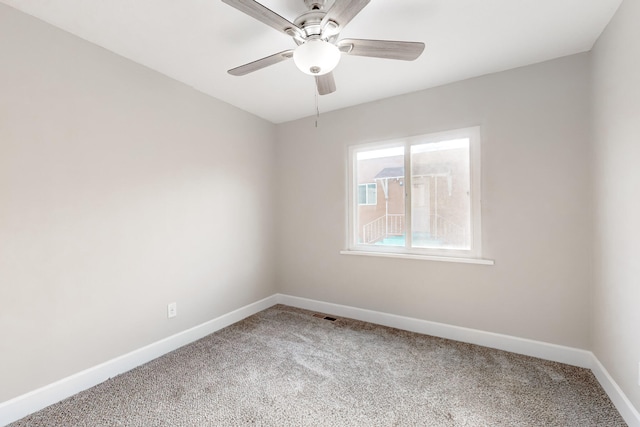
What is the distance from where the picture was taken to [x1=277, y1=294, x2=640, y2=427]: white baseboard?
1637 mm

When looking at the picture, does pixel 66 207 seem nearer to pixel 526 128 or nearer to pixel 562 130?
pixel 526 128

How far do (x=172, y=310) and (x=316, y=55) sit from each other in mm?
2297

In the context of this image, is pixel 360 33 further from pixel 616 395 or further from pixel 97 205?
pixel 616 395

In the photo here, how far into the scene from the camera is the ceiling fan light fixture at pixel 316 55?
4.77 ft

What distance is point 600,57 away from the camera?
1.89 m

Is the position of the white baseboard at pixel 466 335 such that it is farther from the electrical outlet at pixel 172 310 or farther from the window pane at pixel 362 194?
the electrical outlet at pixel 172 310

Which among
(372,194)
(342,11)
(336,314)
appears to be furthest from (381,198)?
(342,11)

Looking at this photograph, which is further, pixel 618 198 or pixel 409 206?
pixel 409 206

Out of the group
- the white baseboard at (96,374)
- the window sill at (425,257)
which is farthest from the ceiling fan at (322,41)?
the white baseboard at (96,374)

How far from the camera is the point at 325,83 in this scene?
1938 mm

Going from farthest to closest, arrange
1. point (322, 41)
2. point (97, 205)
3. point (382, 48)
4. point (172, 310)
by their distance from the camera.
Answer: point (172, 310) → point (97, 205) → point (382, 48) → point (322, 41)

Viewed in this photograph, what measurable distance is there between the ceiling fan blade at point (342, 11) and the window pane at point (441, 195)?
5.40ft

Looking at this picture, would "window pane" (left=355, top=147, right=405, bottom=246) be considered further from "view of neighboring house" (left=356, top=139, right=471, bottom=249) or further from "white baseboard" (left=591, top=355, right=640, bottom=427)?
"white baseboard" (left=591, top=355, right=640, bottom=427)

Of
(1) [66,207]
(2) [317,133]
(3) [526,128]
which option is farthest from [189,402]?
(3) [526,128]
